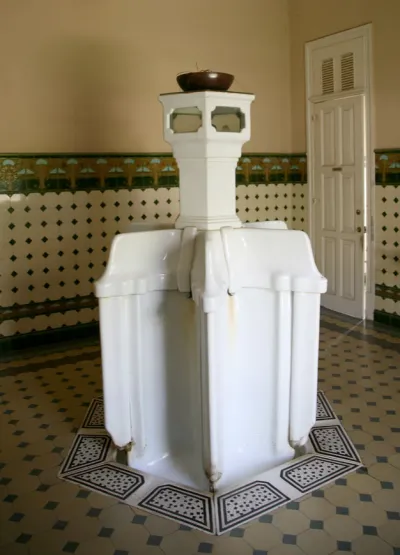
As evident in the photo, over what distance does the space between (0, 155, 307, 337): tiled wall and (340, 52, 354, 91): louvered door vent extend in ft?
6.34

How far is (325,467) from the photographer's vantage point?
3.21 meters

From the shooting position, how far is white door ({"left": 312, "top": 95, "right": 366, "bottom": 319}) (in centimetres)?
601

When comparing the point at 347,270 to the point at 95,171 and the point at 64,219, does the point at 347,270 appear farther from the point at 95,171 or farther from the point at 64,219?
the point at 64,219

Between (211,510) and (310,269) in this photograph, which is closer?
(211,510)

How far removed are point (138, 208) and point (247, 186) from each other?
142 cm

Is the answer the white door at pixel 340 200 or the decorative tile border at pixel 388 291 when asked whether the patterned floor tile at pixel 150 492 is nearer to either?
the decorative tile border at pixel 388 291

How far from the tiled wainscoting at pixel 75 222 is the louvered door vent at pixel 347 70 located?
84 centimetres

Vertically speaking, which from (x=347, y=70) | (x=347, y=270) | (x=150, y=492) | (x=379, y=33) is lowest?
(x=150, y=492)

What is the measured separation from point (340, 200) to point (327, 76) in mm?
1314

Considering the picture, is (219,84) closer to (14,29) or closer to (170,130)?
(170,130)

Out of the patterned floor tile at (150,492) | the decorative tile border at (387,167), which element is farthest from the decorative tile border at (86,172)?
the patterned floor tile at (150,492)

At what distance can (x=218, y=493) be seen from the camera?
2.98m

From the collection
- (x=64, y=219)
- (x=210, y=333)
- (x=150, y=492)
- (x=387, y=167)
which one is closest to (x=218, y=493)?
(x=150, y=492)

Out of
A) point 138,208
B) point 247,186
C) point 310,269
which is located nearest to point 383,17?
point 247,186
